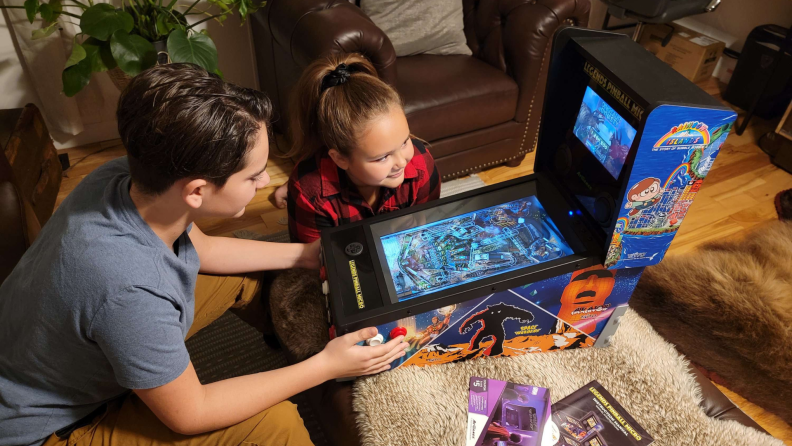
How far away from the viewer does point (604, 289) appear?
1.09 m

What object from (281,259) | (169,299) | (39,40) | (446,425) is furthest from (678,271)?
(39,40)

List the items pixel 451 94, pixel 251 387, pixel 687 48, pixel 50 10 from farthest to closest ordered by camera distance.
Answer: pixel 687 48 → pixel 451 94 → pixel 50 10 → pixel 251 387

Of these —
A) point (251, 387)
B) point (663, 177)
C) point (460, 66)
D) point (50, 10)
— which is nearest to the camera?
point (663, 177)

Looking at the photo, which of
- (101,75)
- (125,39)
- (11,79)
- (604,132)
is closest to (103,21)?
(125,39)

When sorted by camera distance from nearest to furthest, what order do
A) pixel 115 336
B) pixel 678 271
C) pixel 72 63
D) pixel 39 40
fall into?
pixel 115 336 → pixel 678 271 → pixel 72 63 → pixel 39 40

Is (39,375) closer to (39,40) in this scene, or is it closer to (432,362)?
(432,362)

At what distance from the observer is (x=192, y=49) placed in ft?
6.06

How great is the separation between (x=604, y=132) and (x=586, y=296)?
341 mm

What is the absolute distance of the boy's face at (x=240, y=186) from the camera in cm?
87

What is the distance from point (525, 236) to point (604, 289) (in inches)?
7.7

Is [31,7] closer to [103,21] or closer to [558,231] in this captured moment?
[103,21]

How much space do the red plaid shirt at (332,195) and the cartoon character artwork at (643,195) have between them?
1.90 feet

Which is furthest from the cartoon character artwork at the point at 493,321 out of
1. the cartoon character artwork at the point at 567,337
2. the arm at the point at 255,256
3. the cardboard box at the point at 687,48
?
the cardboard box at the point at 687,48

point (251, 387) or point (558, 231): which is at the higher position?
point (558, 231)
